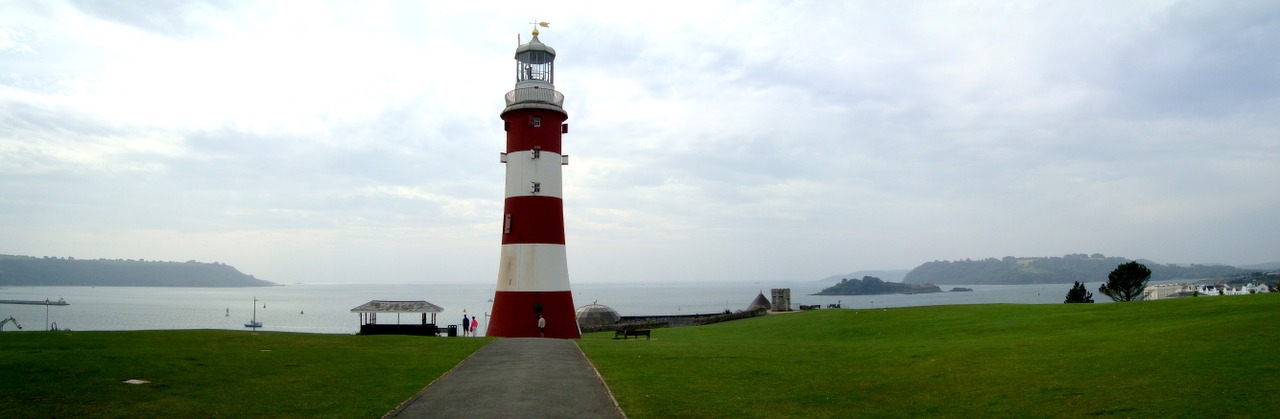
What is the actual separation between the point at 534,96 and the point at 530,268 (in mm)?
6812

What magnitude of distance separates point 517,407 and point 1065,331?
17.1 meters

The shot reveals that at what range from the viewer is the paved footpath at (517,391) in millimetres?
11688

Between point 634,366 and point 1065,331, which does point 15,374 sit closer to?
point 634,366

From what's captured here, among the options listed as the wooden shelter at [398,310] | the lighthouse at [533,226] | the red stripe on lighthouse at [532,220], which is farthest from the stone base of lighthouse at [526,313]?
the wooden shelter at [398,310]

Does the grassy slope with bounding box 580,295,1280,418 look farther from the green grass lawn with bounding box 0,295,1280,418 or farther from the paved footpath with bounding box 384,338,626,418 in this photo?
the paved footpath with bounding box 384,338,626,418

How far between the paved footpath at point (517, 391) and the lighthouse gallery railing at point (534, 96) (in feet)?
40.9

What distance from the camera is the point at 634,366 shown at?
17.4m

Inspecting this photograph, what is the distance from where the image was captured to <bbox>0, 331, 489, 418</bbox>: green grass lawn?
11.3 m

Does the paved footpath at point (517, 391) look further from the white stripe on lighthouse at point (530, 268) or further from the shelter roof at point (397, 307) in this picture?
the shelter roof at point (397, 307)

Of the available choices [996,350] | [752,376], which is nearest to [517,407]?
[752,376]

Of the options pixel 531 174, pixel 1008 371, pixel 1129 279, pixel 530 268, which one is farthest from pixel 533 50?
pixel 1129 279

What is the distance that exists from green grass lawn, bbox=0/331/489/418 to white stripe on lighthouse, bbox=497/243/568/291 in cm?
651

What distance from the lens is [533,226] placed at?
2850 cm

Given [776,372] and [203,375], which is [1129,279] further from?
[203,375]
